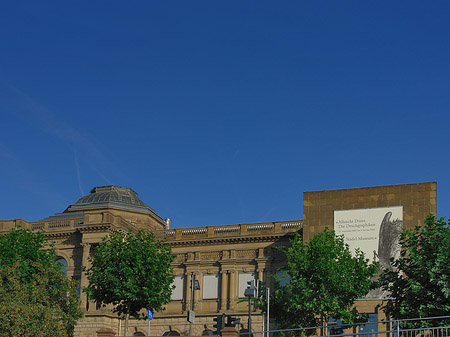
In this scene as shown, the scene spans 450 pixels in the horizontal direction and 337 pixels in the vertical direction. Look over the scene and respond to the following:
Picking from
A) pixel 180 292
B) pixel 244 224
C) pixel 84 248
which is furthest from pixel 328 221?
pixel 84 248

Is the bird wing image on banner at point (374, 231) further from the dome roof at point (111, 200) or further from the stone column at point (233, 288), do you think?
the dome roof at point (111, 200)

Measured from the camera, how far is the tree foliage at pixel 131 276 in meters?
59.1

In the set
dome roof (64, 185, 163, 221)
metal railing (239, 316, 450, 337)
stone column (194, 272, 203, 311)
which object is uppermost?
dome roof (64, 185, 163, 221)

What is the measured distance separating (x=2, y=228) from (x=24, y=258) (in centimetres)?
1507

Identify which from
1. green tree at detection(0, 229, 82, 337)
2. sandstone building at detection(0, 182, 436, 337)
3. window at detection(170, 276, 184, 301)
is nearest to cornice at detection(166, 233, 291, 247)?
sandstone building at detection(0, 182, 436, 337)

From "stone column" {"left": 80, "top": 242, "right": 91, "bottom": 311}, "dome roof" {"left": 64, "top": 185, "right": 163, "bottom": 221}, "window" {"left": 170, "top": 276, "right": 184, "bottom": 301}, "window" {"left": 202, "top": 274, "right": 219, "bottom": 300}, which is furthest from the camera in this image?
"dome roof" {"left": 64, "top": 185, "right": 163, "bottom": 221}

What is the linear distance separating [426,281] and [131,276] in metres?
23.7

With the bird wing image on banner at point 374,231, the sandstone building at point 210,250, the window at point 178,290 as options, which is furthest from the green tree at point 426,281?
the window at point 178,290

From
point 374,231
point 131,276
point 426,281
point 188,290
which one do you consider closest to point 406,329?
point 426,281

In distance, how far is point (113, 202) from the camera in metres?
86.2

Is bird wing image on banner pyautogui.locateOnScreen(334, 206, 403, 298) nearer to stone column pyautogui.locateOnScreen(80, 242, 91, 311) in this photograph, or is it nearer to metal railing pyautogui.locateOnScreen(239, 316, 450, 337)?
metal railing pyautogui.locateOnScreen(239, 316, 450, 337)

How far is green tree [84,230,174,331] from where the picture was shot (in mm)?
59094

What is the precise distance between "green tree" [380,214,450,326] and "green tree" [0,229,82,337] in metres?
22.6

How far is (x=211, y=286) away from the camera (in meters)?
77.4
